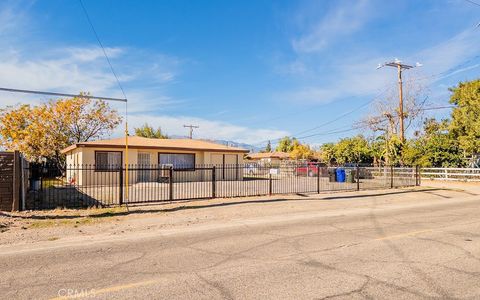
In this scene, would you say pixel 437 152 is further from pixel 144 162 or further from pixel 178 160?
pixel 144 162

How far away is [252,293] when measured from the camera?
4.40 metres

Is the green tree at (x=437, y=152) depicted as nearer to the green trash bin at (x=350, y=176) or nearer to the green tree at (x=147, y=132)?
the green trash bin at (x=350, y=176)

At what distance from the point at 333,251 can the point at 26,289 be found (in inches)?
197

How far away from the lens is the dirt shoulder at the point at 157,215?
28.7ft

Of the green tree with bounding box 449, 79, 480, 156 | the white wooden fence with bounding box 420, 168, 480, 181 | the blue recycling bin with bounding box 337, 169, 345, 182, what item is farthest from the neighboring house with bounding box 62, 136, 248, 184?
the green tree with bounding box 449, 79, 480, 156

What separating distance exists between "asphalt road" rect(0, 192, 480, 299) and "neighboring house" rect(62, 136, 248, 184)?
15305 millimetres

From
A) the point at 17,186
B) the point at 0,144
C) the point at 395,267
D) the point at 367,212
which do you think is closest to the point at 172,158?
the point at 17,186

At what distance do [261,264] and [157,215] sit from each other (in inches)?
260

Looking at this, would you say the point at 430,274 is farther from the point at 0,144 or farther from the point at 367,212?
the point at 0,144

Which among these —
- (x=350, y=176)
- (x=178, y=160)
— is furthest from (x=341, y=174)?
(x=178, y=160)

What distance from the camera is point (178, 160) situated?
29234mm

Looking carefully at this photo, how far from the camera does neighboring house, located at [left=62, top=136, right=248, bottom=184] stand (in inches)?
980

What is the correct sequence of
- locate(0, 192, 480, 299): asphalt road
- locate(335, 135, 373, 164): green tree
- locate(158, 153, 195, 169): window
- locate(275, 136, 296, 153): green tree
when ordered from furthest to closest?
1. locate(275, 136, 296, 153): green tree
2. locate(335, 135, 373, 164): green tree
3. locate(158, 153, 195, 169): window
4. locate(0, 192, 480, 299): asphalt road

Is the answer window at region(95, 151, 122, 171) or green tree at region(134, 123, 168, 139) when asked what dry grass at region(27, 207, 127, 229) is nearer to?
window at region(95, 151, 122, 171)
